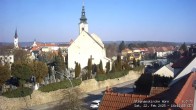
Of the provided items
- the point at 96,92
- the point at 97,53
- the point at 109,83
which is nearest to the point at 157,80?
the point at 96,92

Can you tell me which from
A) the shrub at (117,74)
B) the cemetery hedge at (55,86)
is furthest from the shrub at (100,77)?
the cemetery hedge at (55,86)

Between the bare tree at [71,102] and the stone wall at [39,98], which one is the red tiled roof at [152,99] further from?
the stone wall at [39,98]

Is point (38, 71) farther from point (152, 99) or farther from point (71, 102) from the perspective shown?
point (152, 99)

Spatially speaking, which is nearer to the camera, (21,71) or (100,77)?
(21,71)

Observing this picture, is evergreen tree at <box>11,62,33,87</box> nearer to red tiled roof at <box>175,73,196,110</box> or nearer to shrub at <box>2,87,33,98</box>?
shrub at <box>2,87,33,98</box>

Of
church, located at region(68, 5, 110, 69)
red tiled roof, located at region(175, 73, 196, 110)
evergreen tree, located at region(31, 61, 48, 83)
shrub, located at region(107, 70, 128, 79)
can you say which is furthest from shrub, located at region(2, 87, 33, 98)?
church, located at region(68, 5, 110, 69)

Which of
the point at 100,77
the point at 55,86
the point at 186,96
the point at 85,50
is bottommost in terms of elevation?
the point at 55,86

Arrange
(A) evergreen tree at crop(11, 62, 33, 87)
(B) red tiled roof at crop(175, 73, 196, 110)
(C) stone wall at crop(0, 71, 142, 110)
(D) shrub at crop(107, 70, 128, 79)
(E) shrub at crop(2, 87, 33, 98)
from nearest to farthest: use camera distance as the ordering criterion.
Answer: (B) red tiled roof at crop(175, 73, 196, 110) → (C) stone wall at crop(0, 71, 142, 110) → (E) shrub at crop(2, 87, 33, 98) → (A) evergreen tree at crop(11, 62, 33, 87) → (D) shrub at crop(107, 70, 128, 79)

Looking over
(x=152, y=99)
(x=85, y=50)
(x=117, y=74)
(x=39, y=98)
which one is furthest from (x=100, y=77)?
(x=152, y=99)

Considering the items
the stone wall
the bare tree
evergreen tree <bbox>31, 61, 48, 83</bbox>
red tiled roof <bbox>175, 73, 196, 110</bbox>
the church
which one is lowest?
the stone wall

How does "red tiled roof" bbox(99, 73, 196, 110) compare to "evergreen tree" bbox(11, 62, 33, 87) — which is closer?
"red tiled roof" bbox(99, 73, 196, 110)

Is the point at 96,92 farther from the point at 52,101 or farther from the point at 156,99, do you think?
the point at 156,99

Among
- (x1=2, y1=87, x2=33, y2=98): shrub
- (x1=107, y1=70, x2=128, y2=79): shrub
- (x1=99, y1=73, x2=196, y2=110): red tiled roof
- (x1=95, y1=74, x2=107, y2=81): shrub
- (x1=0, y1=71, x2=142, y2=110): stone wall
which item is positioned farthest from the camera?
(x1=107, y1=70, x2=128, y2=79): shrub

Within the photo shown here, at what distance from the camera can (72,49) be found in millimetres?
60062
